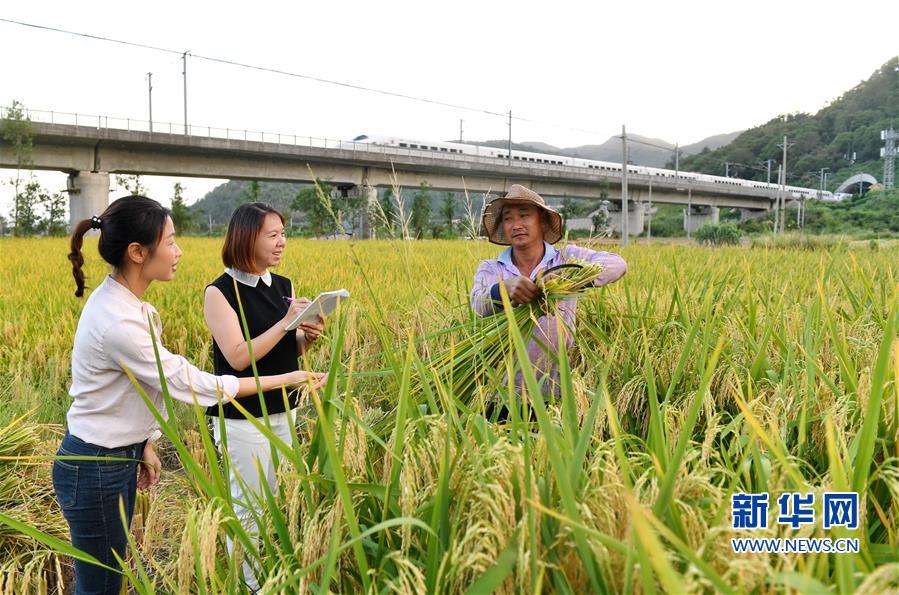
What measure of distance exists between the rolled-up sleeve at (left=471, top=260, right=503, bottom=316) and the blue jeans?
3.82 ft

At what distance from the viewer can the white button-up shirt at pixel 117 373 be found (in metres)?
1.56

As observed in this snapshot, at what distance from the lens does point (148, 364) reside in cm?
158

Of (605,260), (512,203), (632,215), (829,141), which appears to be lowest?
(605,260)

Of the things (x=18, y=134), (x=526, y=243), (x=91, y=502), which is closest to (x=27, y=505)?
(x=91, y=502)

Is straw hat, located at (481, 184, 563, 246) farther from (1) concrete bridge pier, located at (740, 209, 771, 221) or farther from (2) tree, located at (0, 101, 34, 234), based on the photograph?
(1) concrete bridge pier, located at (740, 209, 771, 221)

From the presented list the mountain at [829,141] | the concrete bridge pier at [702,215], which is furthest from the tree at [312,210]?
the mountain at [829,141]

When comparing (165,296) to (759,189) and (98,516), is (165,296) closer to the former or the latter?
(98,516)

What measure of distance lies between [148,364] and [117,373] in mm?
117

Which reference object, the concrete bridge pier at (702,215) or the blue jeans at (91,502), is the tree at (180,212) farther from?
the concrete bridge pier at (702,215)

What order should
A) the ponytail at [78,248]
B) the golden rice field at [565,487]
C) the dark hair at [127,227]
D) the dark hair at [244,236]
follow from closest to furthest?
the golden rice field at [565,487], the dark hair at [127,227], the ponytail at [78,248], the dark hair at [244,236]

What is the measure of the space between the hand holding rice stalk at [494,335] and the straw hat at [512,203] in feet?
1.70

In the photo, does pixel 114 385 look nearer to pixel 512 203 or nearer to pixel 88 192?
pixel 512 203

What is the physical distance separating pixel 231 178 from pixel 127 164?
4.32 m

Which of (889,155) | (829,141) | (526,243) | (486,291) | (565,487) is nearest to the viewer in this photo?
(565,487)
